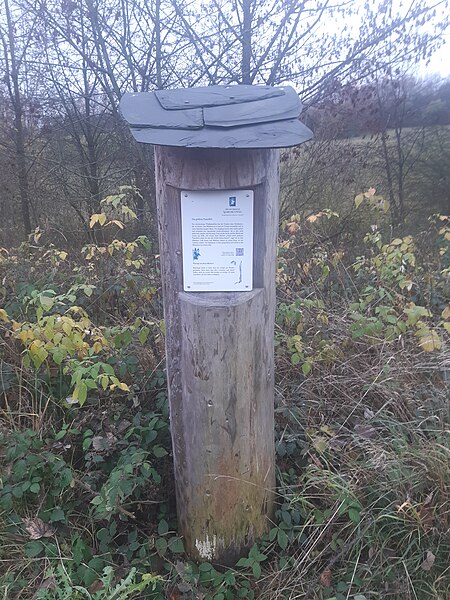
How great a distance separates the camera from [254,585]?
1.90 metres

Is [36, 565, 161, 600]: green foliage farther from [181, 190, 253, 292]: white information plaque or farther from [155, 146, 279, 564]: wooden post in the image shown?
[181, 190, 253, 292]: white information plaque

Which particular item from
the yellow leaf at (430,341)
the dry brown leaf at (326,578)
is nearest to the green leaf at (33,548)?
the dry brown leaf at (326,578)

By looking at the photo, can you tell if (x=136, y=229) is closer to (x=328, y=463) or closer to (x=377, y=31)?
(x=377, y=31)

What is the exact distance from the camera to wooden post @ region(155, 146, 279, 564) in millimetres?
1636

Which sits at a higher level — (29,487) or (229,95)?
(229,95)

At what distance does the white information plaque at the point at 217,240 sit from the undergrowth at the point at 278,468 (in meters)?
0.64

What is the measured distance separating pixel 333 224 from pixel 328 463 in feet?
14.1

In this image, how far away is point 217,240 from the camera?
1655 millimetres

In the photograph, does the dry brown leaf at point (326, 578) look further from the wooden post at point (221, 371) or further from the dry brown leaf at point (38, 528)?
the dry brown leaf at point (38, 528)

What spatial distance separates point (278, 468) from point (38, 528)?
109 centimetres

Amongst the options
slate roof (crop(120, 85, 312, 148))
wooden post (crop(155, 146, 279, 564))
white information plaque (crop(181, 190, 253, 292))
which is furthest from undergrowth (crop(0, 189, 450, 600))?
slate roof (crop(120, 85, 312, 148))

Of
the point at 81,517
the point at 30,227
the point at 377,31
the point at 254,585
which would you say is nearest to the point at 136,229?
the point at 30,227

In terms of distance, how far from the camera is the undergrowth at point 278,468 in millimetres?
1800

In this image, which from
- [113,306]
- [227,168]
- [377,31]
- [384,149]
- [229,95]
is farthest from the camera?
[384,149]
